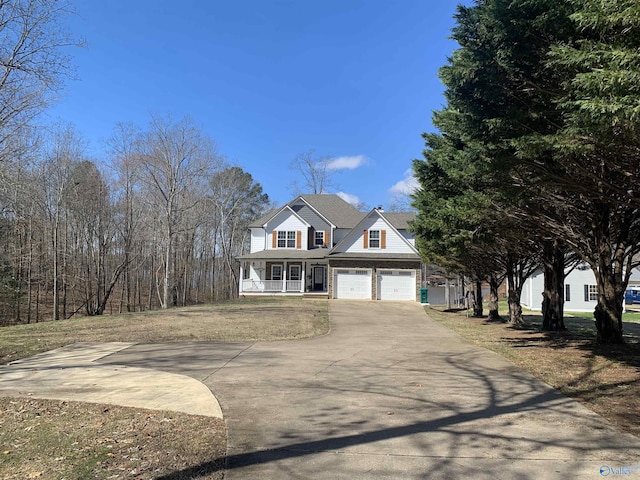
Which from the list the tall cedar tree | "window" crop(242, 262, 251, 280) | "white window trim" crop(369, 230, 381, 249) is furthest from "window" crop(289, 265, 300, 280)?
the tall cedar tree

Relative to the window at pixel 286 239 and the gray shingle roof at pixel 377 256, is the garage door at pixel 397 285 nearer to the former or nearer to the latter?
the gray shingle roof at pixel 377 256

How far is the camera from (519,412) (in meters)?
5.60

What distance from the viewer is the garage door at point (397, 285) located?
28797 millimetres

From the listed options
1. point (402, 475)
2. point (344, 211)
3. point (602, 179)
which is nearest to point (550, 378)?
point (602, 179)

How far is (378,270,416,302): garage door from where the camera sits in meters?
28.8

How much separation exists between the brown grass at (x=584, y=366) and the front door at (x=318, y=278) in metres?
20.3

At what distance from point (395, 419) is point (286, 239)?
2810 centimetres

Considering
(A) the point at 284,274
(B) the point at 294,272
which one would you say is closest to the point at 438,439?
(A) the point at 284,274

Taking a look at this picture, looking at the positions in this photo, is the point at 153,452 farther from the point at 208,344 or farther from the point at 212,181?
the point at 212,181

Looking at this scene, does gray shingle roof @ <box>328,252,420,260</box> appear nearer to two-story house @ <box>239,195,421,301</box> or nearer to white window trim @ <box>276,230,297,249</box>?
two-story house @ <box>239,195,421,301</box>

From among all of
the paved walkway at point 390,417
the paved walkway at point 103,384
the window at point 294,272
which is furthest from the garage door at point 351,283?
the paved walkway at point 103,384

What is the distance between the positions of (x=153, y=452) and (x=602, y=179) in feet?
26.6

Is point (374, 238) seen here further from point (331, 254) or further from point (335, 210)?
point (335, 210)

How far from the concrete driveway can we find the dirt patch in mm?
376
